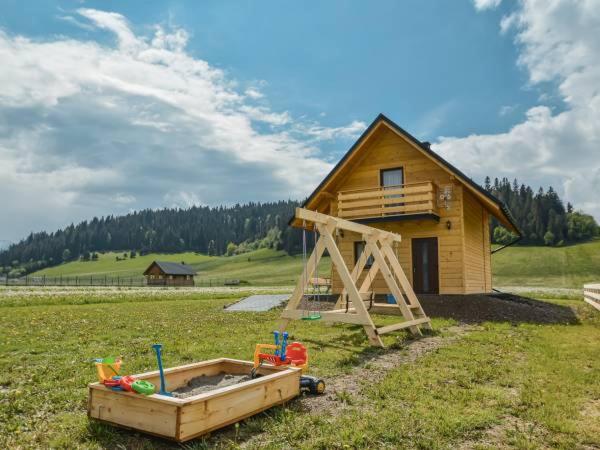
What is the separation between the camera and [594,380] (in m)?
7.34

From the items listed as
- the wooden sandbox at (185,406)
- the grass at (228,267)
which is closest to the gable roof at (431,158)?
the wooden sandbox at (185,406)

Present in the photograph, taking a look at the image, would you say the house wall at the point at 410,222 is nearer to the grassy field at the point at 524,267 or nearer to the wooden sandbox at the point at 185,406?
the wooden sandbox at the point at 185,406

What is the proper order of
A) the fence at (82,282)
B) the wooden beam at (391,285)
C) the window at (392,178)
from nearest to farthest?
1. the wooden beam at (391,285)
2. the window at (392,178)
3. the fence at (82,282)

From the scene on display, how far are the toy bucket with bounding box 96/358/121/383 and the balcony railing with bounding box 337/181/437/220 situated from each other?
55.3ft

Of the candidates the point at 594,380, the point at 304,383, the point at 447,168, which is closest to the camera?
the point at 304,383

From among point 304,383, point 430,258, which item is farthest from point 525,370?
point 430,258

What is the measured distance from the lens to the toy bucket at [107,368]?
208 inches

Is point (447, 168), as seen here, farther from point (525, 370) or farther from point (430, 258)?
point (525, 370)

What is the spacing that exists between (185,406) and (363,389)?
2938mm

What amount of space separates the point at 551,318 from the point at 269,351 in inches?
474

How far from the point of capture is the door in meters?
21.5

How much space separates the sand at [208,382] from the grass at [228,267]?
86.8m

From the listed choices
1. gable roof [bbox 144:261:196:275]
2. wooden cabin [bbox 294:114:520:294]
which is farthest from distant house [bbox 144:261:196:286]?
wooden cabin [bbox 294:114:520:294]

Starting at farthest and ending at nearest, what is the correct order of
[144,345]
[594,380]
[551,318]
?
[551,318] → [144,345] → [594,380]
